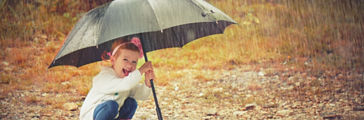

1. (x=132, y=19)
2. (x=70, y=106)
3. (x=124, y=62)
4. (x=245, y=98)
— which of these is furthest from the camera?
(x=245, y=98)

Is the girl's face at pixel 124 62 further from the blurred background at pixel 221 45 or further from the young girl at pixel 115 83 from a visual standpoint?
the blurred background at pixel 221 45

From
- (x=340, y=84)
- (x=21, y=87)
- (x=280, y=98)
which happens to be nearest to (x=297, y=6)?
(x=340, y=84)

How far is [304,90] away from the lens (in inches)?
189

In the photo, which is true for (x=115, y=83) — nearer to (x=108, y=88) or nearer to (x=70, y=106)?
(x=108, y=88)

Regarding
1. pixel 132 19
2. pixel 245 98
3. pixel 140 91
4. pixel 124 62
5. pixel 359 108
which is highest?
pixel 132 19

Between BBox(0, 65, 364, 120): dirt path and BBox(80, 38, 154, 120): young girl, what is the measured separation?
5.30 feet

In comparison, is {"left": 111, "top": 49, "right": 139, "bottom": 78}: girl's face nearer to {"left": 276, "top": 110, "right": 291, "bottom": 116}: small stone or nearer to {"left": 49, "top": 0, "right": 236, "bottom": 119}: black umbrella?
{"left": 49, "top": 0, "right": 236, "bottom": 119}: black umbrella

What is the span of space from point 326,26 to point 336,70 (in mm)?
2021

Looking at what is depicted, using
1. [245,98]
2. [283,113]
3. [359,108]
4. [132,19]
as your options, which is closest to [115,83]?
[132,19]

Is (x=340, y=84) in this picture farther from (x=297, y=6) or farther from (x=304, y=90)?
(x=297, y=6)

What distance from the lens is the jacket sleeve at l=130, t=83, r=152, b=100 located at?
279cm

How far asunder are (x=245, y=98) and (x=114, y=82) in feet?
8.65

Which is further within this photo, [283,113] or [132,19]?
[283,113]

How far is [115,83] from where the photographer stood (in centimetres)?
246
